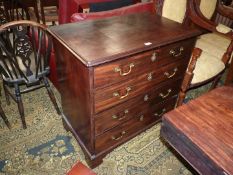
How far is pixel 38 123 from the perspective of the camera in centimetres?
205

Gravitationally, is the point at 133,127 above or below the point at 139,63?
below

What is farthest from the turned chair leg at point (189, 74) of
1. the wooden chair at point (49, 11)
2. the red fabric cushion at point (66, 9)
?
the wooden chair at point (49, 11)

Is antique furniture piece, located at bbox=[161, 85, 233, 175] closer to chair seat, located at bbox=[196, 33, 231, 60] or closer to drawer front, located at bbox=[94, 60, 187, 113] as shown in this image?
drawer front, located at bbox=[94, 60, 187, 113]

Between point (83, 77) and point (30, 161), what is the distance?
36.8 inches

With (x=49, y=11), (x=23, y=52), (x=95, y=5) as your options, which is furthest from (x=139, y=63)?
(x=49, y=11)

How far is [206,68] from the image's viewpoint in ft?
6.17

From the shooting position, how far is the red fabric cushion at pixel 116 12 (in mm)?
1683

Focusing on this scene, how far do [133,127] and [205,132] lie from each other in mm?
733

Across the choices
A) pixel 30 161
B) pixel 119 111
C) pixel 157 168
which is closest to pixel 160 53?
pixel 119 111

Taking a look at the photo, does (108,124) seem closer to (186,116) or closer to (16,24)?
(186,116)

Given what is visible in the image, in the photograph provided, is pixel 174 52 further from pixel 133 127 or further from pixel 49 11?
pixel 49 11

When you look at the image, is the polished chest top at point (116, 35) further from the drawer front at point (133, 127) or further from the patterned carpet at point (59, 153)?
the patterned carpet at point (59, 153)

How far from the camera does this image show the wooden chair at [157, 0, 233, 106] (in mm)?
1859

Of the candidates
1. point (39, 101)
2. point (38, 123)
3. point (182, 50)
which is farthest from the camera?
point (39, 101)
